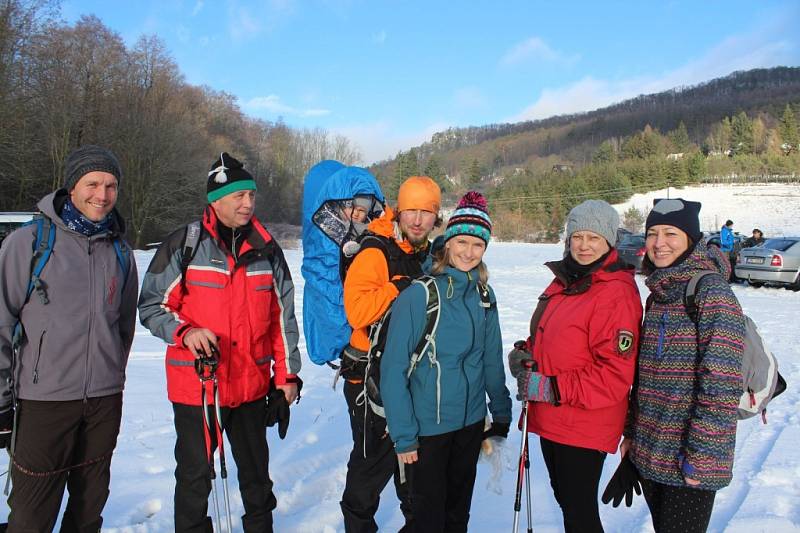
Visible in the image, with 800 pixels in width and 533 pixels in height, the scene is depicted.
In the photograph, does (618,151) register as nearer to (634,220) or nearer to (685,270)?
(634,220)

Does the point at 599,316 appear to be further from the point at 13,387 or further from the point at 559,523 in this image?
the point at 13,387

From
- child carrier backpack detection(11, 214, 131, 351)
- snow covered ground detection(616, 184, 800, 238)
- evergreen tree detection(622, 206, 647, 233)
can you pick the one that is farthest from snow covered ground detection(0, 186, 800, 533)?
evergreen tree detection(622, 206, 647, 233)

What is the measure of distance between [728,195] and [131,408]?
2736 inches

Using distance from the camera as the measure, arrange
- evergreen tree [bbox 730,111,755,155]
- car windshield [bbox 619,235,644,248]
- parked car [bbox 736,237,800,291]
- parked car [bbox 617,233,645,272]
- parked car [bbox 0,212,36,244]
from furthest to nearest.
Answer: evergreen tree [bbox 730,111,755,155], car windshield [bbox 619,235,644,248], parked car [bbox 617,233,645,272], parked car [bbox 736,237,800,291], parked car [bbox 0,212,36,244]

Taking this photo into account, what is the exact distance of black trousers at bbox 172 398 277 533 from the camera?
2.56 meters

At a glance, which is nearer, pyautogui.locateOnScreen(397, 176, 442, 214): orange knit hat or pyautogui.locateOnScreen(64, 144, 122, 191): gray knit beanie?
pyautogui.locateOnScreen(64, 144, 122, 191): gray knit beanie

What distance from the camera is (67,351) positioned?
2.40m

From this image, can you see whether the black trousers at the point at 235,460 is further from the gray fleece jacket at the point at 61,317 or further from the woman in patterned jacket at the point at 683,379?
the woman in patterned jacket at the point at 683,379

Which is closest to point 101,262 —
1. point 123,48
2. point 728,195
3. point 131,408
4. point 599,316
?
point 599,316

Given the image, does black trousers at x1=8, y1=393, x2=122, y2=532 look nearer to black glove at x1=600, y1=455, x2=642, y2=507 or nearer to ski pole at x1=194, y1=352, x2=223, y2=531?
ski pole at x1=194, y1=352, x2=223, y2=531

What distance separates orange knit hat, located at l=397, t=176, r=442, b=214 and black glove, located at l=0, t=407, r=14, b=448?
2.07 meters

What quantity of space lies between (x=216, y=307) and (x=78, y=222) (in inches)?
29.9

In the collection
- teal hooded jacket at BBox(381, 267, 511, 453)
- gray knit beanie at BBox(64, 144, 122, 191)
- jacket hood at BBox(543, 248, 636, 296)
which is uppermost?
gray knit beanie at BBox(64, 144, 122, 191)

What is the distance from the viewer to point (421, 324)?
93.8 inches
